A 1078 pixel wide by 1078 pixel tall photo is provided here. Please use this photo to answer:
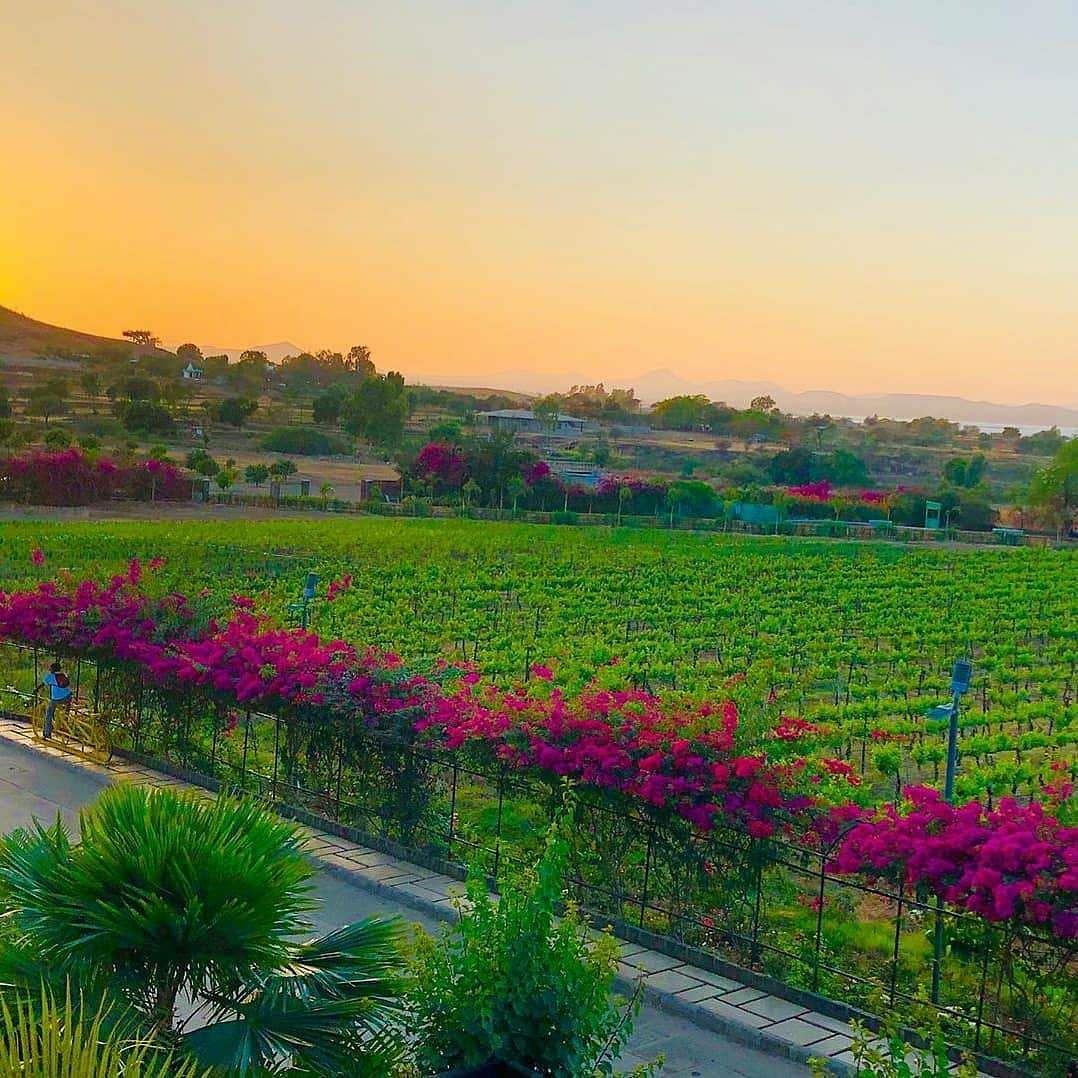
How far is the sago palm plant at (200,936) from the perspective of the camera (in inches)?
239

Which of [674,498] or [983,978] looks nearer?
[983,978]

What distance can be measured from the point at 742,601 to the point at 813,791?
33396 mm

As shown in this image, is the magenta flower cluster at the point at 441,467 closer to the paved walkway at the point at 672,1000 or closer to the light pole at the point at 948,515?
the light pole at the point at 948,515

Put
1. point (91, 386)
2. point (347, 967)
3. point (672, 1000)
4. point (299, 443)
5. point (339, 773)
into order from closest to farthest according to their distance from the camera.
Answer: point (347, 967) < point (672, 1000) < point (339, 773) < point (299, 443) < point (91, 386)

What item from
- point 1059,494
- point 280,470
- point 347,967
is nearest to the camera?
point 347,967

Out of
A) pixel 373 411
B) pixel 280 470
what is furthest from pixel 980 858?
pixel 373 411

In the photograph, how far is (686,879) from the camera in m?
12.2

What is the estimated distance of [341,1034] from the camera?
6.22 meters

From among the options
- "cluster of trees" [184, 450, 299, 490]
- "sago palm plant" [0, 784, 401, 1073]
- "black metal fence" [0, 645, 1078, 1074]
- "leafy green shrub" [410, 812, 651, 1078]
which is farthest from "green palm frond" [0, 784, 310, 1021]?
"cluster of trees" [184, 450, 299, 490]

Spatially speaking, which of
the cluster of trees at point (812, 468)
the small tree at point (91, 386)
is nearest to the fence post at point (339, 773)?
the cluster of trees at point (812, 468)

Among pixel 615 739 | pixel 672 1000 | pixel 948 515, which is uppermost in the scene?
pixel 615 739

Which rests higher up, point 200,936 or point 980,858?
point 200,936

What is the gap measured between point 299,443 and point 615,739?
5252 inches

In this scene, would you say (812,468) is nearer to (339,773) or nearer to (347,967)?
(339,773)
